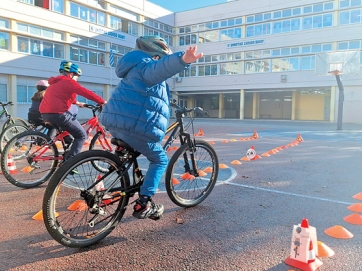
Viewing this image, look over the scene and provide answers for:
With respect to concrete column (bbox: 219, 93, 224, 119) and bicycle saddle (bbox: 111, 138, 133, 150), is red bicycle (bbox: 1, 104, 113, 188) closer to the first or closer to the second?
bicycle saddle (bbox: 111, 138, 133, 150)

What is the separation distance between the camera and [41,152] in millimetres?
4734

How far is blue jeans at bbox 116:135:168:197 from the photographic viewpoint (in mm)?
2893

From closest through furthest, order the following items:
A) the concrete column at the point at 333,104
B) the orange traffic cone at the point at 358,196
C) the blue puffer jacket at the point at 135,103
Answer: the blue puffer jacket at the point at 135,103 < the orange traffic cone at the point at 358,196 < the concrete column at the point at 333,104

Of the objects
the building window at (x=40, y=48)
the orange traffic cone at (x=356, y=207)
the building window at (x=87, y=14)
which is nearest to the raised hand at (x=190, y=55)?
the orange traffic cone at (x=356, y=207)

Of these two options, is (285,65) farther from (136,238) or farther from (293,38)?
(136,238)

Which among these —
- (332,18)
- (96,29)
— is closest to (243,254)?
(96,29)

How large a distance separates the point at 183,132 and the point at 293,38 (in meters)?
34.4

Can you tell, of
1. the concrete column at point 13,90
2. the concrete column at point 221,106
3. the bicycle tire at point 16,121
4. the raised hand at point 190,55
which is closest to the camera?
the raised hand at point 190,55

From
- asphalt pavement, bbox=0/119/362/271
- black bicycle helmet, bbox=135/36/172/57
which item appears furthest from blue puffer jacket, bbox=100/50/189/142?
asphalt pavement, bbox=0/119/362/271

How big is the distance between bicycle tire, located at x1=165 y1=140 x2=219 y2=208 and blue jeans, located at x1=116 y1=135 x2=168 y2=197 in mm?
508

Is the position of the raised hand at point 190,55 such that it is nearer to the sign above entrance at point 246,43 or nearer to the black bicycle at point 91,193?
the black bicycle at point 91,193

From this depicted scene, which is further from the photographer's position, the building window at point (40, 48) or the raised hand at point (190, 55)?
the building window at point (40, 48)

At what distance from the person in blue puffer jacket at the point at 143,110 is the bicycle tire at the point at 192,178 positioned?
59cm

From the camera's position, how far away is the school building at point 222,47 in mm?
26375
